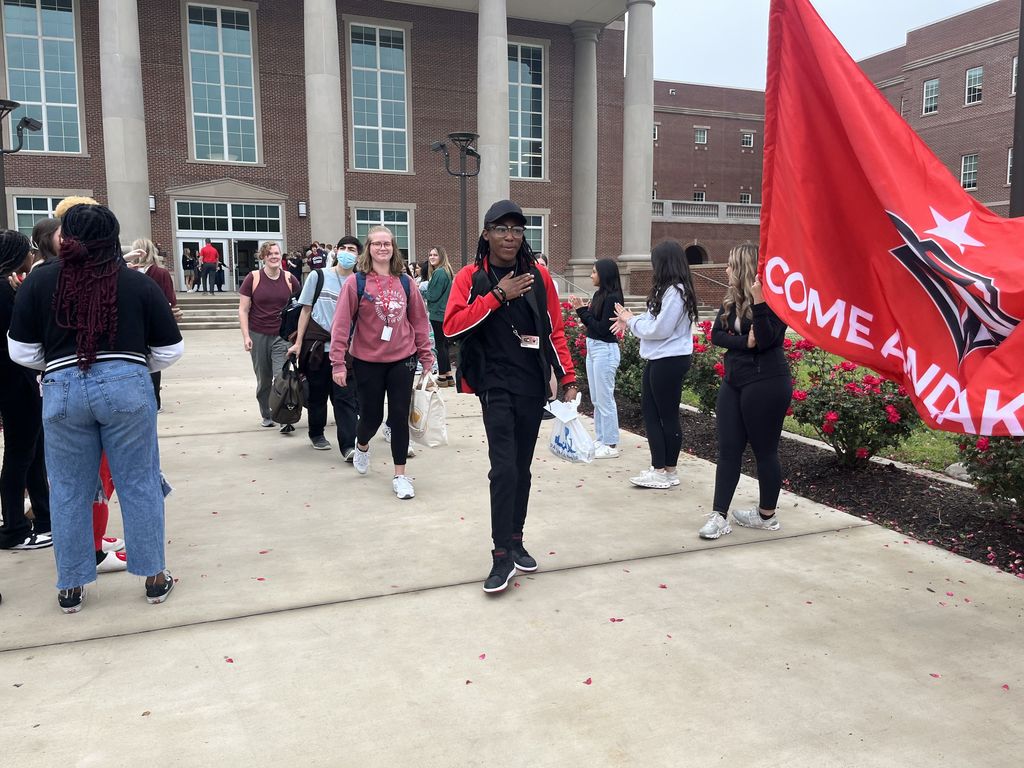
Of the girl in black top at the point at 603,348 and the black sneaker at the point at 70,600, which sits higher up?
the girl in black top at the point at 603,348

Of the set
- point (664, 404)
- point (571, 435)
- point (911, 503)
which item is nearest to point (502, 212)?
point (571, 435)

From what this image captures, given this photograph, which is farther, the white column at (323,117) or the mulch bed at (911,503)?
the white column at (323,117)

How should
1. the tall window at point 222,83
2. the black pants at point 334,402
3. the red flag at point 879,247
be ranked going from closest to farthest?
the red flag at point 879,247, the black pants at point 334,402, the tall window at point 222,83

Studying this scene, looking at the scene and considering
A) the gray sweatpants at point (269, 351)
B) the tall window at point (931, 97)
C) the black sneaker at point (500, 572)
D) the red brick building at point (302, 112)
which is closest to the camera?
the black sneaker at point (500, 572)

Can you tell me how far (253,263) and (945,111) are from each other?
122 feet

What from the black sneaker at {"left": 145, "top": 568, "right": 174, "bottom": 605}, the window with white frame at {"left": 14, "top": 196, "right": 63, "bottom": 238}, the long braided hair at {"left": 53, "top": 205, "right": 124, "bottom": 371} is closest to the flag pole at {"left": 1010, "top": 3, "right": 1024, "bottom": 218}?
the long braided hair at {"left": 53, "top": 205, "right": 124, "bottom": 371}

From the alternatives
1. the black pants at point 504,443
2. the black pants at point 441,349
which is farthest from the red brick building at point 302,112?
the black pants at point 504,443

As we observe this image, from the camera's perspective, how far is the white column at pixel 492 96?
29.1 metres

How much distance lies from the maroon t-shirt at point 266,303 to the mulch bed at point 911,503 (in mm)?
4406

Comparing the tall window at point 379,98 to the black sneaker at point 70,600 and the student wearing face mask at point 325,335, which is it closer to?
the student wearing face mask at point 325,335

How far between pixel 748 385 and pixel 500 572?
1.96 metres

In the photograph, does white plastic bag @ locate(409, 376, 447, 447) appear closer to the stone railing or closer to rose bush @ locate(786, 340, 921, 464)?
rose bush @ locate(786, 340, 921, 464)

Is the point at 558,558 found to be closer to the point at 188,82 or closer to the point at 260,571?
the point at 260,571

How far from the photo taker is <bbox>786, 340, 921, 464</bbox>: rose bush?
6301mm
